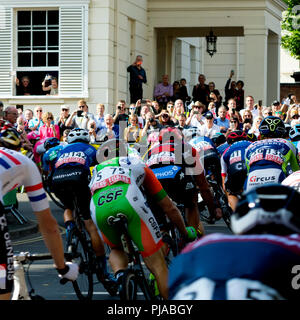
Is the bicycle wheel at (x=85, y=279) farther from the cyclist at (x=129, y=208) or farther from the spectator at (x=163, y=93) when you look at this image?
the spectator at (x=163, y=93)

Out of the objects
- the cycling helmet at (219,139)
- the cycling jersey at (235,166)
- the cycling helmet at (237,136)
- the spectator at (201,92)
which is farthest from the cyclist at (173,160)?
the spectator at (201,92)

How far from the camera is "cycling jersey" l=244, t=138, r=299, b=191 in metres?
10.6

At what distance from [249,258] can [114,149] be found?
587cm

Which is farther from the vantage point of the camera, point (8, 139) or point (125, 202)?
point (125, 202)

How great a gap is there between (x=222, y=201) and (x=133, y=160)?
8497 millimetres

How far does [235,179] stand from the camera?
13422 millimetres

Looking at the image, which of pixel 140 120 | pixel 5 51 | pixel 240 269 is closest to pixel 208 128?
pixel 140 120

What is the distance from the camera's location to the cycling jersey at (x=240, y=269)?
3445 mm

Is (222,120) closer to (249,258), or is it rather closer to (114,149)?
(114,149)

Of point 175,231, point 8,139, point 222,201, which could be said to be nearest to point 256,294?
point 8,139

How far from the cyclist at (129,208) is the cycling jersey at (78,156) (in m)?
3.04

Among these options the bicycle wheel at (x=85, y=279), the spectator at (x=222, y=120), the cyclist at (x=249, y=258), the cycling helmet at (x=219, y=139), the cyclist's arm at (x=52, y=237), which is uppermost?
the spectator at (x=222, y=120)

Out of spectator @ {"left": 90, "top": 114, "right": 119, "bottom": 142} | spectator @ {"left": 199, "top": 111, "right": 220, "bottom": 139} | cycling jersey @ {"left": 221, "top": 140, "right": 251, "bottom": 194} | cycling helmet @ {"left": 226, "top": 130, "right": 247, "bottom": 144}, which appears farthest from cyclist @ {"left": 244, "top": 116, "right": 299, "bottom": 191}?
spectator @ {"left": 199, "top": 111, "right": 220, "bottom": 139}

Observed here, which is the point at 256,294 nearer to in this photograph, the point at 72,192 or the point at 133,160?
the point at 133,160
